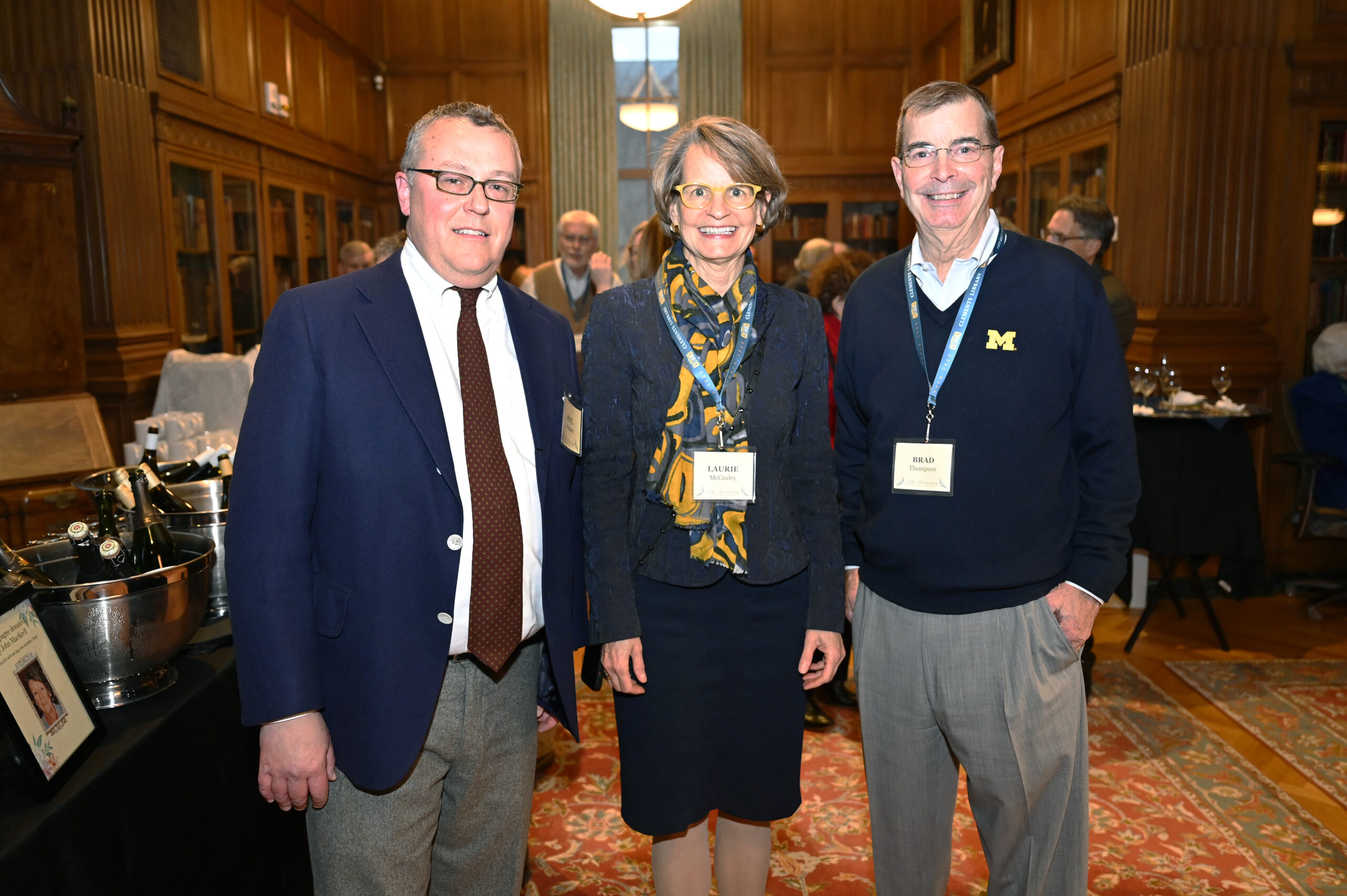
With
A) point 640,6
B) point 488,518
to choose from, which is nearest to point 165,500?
point 488,518

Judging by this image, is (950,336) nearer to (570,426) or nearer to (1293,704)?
(570,426)

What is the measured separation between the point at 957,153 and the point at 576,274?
3631 millimetres

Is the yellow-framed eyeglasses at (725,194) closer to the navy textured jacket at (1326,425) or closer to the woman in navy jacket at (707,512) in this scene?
the woman in navy jacket at (707,512)

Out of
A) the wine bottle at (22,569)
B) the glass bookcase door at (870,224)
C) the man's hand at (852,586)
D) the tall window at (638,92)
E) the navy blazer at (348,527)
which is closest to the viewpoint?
the navy blazer at (348,527)

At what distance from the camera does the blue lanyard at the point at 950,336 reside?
5.39 ft

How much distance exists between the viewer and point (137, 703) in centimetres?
152

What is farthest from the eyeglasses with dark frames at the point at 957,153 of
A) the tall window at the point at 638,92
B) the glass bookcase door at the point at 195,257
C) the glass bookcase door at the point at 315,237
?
the tall window at the point at 638,92

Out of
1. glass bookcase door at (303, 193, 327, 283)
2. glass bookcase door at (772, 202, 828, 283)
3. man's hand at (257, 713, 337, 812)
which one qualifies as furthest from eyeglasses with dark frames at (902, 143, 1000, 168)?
glass bookcase door at (772, 202, 828, 283)

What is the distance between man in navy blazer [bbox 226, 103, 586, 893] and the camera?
Result: 4.36 ft

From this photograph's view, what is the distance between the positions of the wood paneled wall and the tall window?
0.88m

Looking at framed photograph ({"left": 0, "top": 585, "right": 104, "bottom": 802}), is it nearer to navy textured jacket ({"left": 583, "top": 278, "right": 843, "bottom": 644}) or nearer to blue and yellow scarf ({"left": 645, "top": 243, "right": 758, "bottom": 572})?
navy textured jacket ({"left": 583, "top": 278, "right": 843, "bottom": 644})

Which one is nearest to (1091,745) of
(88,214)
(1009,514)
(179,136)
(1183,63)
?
(1009,514)

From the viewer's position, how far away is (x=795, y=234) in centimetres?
Result: 924

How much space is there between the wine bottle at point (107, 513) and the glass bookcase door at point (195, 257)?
4.00m
